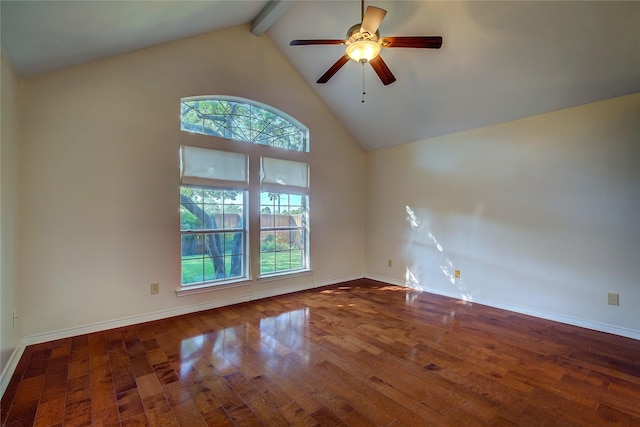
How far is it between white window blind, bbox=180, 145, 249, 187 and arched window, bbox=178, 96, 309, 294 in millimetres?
11

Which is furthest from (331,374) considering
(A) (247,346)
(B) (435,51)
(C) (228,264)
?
(B) (435,51)

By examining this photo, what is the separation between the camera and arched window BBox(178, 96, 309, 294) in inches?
139

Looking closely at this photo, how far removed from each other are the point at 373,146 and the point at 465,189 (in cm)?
177

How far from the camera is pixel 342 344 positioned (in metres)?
2.65

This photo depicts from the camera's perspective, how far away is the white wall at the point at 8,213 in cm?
206

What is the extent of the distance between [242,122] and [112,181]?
5.72 feet

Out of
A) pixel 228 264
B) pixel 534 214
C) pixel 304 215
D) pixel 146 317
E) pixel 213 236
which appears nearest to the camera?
pixel 146 317

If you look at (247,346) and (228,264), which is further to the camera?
(228,264)

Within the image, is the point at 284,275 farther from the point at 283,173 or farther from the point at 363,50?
the point at 363,50

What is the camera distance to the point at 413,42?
2.25m

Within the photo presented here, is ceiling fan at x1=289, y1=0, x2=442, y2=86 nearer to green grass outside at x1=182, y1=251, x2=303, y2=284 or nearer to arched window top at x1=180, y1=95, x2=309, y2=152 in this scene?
arched window top at x1=180, y1=95, x2=309, y2=152

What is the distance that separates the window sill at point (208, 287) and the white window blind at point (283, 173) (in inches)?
54.8

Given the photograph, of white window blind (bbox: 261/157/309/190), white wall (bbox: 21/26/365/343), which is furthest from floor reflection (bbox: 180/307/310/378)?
white window blind (bbox: 261/157/309/190)

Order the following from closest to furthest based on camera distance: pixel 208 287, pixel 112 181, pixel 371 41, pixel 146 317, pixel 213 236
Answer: pixel 371 41 < pixel 112 181 < pixel 146 317 < pixel 208 287 < pixel 213 236
